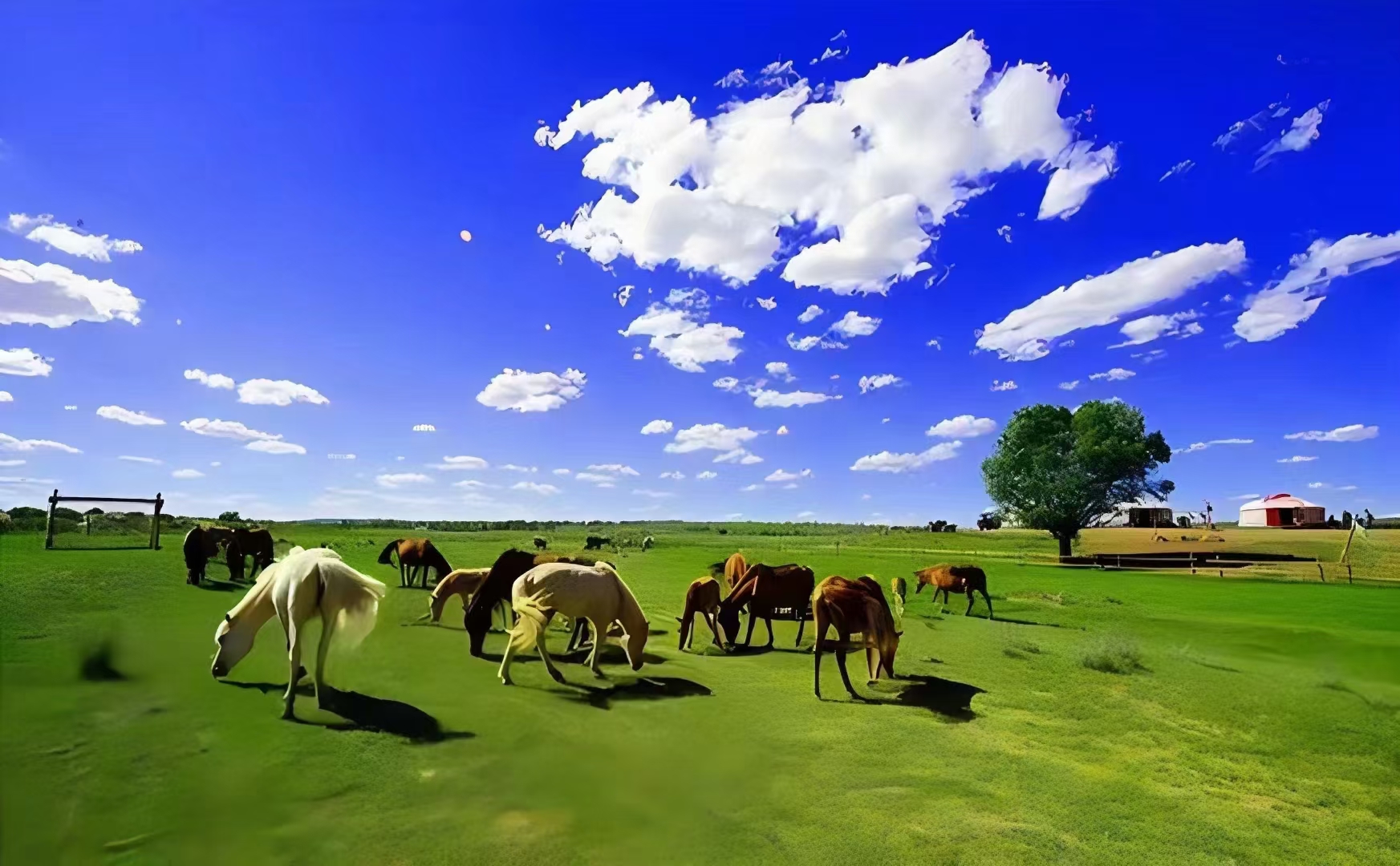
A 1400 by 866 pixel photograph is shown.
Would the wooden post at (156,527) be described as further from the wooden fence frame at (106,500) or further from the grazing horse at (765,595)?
the grazing horse at (765,595)

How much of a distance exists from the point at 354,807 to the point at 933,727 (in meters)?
7.56

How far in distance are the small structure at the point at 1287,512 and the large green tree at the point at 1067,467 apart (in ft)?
83.5

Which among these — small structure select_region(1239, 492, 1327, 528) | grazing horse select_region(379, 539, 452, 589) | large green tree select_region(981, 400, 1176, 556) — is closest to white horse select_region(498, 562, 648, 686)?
grazing horse select_region(379, 539, 452, 589)

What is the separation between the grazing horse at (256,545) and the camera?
56.3 ft

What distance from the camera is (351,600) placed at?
300 inches

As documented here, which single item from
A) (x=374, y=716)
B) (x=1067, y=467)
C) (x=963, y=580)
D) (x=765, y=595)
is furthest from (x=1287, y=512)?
(x=374, y=716)

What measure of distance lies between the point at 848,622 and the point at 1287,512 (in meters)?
82.7

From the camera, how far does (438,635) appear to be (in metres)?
12.0

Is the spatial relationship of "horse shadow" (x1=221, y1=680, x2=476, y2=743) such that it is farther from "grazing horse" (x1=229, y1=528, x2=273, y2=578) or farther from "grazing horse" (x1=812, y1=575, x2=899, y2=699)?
"grazing horse" (x1=229, y1=528, x2=273, y2=578)

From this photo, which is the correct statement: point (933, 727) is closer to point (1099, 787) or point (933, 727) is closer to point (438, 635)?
point (1099, 787)

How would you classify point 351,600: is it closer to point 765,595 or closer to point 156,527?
point 765,595

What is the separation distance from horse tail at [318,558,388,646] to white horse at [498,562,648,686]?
7.41 feet

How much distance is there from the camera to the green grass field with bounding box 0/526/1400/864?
16.5 ft

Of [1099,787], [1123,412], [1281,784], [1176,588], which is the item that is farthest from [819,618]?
[1123,412]
